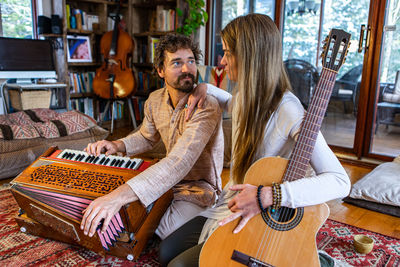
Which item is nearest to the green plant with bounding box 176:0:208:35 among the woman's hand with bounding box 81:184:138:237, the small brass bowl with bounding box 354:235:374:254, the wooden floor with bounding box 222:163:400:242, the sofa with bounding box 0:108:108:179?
the sofa with bounding box 0:108:108:179

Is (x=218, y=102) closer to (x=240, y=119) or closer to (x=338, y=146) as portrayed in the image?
(x=240, y=119)

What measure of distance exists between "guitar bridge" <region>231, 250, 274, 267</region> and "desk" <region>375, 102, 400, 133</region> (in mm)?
3195

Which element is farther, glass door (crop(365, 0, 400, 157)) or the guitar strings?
glass door (crop(365, 0, 400, 157))

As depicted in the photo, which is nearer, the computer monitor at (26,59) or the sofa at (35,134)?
the sofa at (35,134)

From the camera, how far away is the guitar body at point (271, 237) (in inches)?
42.3

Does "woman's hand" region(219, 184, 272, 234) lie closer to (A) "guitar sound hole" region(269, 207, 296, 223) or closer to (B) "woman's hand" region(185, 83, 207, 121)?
(A) "guitar sound hole" region(269, 207, 296, 223)

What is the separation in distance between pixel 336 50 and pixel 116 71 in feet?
13.0

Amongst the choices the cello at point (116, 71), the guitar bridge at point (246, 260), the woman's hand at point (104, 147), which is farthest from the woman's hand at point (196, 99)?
the cello at point (116, 71)

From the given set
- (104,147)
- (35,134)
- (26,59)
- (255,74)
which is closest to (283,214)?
(255,74)

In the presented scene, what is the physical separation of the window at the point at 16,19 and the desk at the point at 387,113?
4561mm

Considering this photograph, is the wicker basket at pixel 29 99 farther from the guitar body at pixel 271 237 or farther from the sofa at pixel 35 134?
the guitar body at pixel 271 237

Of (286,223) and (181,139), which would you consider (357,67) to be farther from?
(286,223)

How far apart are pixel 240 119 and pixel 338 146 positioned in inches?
122

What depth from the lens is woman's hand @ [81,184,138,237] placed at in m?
1.25
